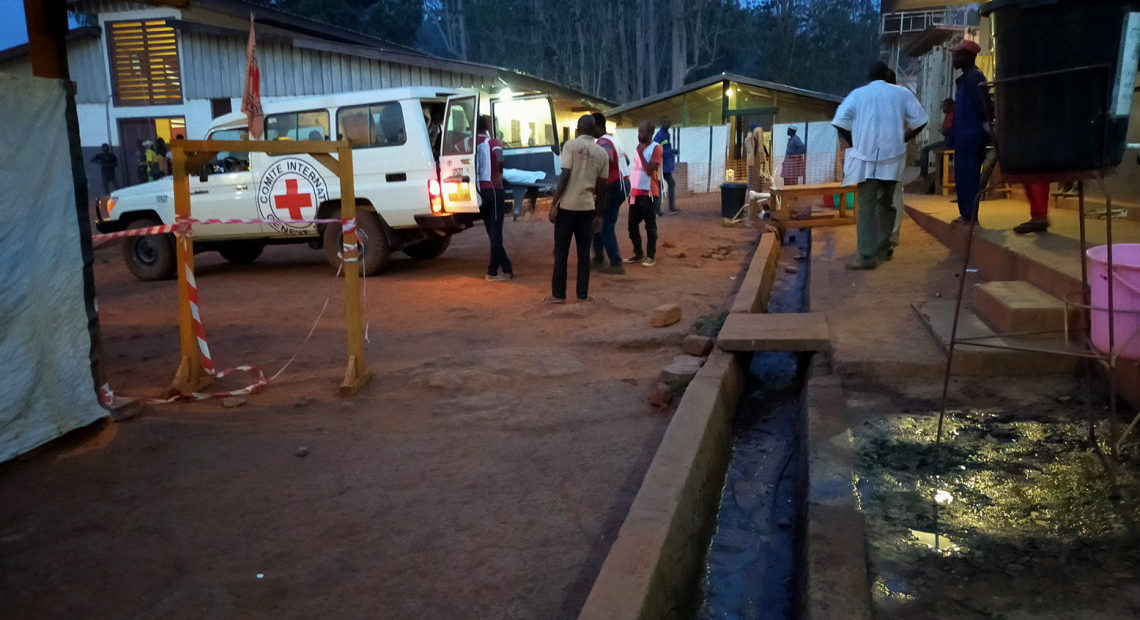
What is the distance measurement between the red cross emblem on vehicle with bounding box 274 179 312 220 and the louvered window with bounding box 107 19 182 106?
1247 centimetres

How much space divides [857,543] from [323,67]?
19.6 meters

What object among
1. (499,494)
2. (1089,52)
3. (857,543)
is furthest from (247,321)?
(1089,52)

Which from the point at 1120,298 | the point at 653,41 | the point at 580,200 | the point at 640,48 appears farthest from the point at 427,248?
the point at 653,41

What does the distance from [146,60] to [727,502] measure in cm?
2086

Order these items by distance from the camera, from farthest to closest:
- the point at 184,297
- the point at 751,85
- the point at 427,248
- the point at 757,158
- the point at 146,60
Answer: the point at 751,85 → the point at 146,60 → the point at 757,158 → the point at 427,248 → the point at 184,297

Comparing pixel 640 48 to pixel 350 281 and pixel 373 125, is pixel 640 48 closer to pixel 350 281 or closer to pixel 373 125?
pixel 373 125

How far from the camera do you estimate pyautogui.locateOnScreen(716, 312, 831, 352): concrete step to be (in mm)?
5043

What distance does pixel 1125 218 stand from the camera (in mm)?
6641

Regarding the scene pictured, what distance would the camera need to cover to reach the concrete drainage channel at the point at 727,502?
2.76 meters

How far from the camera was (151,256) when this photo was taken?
11.1 m

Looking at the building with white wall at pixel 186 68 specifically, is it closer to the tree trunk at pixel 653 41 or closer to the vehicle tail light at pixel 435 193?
the vehicle tail light at pixel 435 193

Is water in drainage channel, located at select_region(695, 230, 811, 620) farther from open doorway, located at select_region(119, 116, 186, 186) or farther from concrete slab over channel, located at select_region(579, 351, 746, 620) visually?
open doorway, located at select_region(119, 116, 186, 186)

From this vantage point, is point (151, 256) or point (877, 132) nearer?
point (877, 132)

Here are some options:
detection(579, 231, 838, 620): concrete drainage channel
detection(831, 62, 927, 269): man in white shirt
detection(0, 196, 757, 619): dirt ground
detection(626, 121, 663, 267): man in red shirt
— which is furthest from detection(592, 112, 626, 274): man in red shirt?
detection(579, 231, 838, 620): concrete drainage channel
